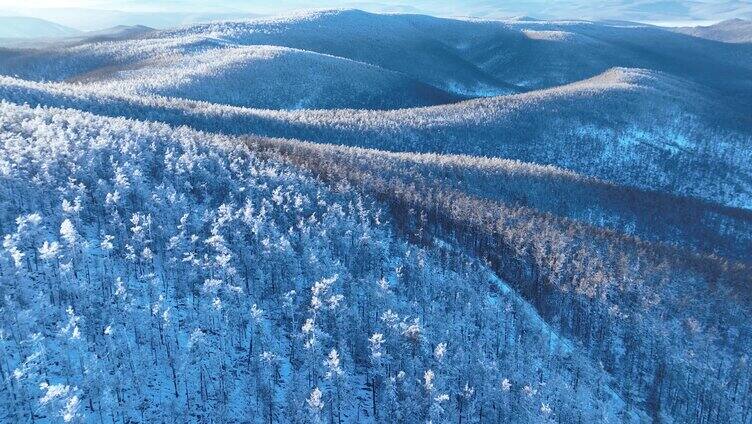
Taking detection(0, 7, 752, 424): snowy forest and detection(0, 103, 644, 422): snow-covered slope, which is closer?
detection(0, 103, 644, 422): snow-covered slope

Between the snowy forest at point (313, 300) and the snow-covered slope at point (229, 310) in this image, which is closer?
the snow-covered slope at point (229, 310)

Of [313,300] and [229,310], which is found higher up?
[313,300]

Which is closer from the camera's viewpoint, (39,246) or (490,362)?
(39,246)

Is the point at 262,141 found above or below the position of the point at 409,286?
above

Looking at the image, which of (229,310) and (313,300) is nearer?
(229,310)

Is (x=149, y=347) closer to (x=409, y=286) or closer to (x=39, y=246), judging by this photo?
(x=39, y=246)

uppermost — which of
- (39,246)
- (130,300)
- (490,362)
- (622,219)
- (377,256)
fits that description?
(39,246)

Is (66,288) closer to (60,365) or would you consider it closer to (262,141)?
(60,365)

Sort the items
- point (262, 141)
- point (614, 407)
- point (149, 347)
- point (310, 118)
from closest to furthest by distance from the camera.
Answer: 1. point (149, 347)
2. point (614, 407)
3. point (262, 141)
4. point (310, 118)

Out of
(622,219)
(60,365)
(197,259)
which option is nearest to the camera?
(60,365)

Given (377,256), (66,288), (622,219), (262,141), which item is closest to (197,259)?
(66,288)
